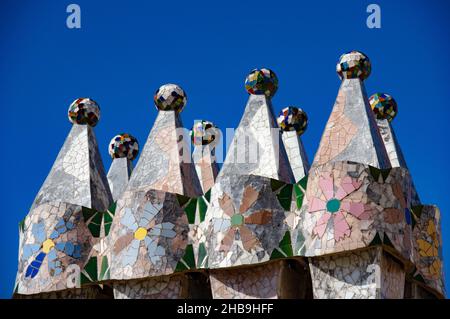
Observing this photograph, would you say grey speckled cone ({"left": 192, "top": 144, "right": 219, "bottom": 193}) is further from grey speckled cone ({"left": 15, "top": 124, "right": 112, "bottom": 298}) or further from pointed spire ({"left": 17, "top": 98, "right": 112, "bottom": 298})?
grey speckled cone ({"left": 15, "top": 124, "right": 112, "bottom": 298})

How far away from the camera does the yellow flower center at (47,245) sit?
1755cm

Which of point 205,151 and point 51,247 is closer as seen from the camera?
point 51,247

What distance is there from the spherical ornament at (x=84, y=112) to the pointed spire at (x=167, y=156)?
1.07 m

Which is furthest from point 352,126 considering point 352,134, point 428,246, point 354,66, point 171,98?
point 171,98

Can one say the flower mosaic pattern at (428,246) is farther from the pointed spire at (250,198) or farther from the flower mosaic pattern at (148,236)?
the flower mosaic pattern at (148,236)

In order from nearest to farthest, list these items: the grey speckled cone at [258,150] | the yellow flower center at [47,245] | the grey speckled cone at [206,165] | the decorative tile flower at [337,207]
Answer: the decorative tile flower at [337,207] → the grey speckled cone at [258,150] → the yellow flower center at [47,245] → the grey speckled cone at [206,165]

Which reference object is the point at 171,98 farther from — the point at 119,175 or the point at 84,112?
the point at 119,175

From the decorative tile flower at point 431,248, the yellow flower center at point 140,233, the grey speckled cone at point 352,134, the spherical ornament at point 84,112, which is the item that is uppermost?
the spherical ornament at point 84,112

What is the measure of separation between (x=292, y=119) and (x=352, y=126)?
2416 mm

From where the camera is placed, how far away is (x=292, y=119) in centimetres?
1903

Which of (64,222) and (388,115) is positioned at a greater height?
(388,115)

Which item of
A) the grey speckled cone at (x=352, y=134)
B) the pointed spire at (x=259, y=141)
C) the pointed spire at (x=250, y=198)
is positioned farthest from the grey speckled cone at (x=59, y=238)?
the grey speckled cone at (x=352, y=134)

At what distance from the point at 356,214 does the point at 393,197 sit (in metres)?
0.59

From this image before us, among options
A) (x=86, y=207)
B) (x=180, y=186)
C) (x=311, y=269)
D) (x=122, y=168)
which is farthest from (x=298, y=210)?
(x=122, y=168)
